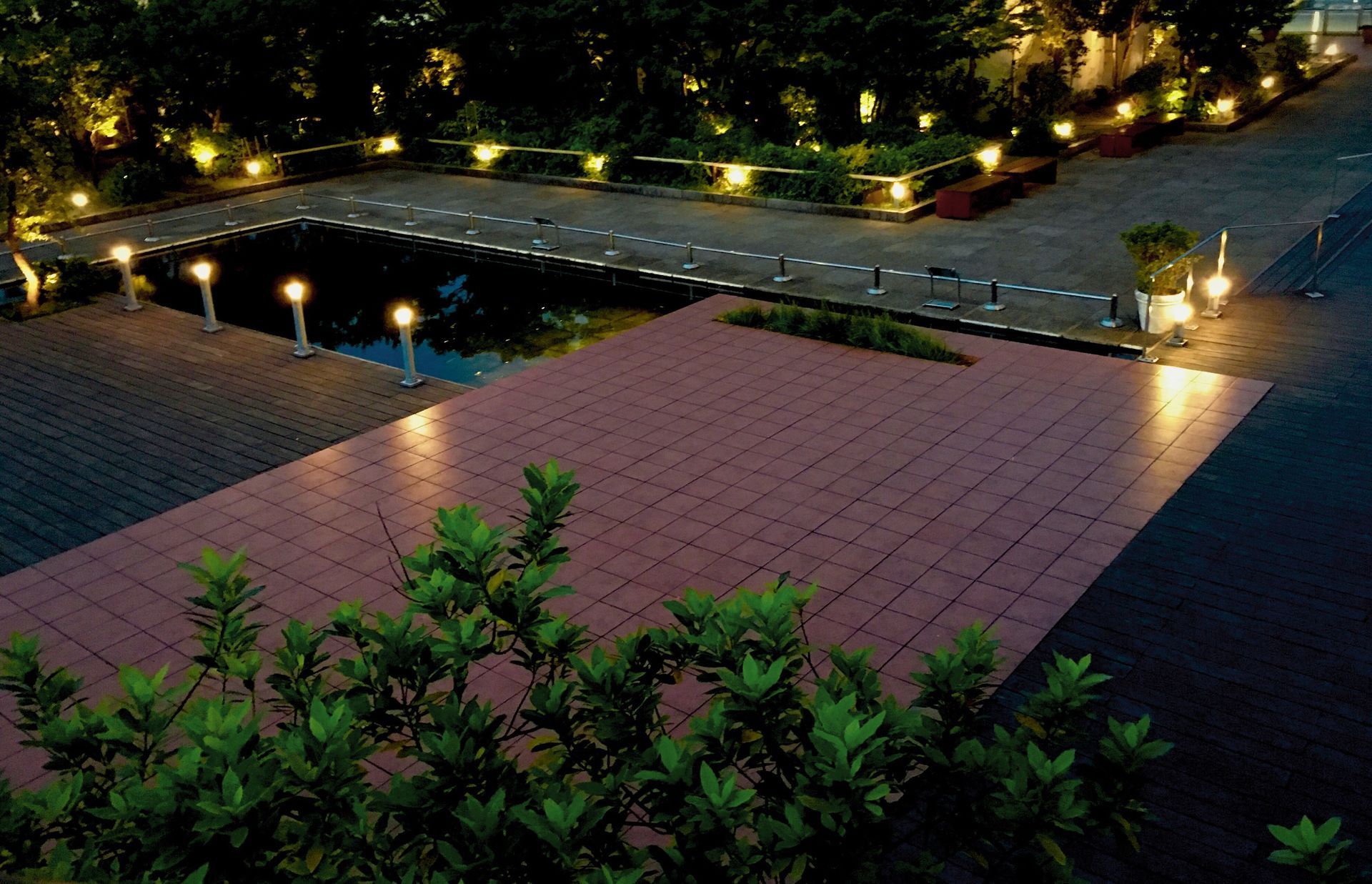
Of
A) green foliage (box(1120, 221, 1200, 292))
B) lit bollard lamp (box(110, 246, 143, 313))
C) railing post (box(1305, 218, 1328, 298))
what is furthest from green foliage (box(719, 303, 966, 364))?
lit bollard lamp (box(110, 246, 143, 313))

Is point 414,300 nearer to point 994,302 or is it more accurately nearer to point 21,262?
point 21,262

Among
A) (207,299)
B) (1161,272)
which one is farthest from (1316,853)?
(207,299)

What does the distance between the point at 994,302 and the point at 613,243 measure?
7.58m

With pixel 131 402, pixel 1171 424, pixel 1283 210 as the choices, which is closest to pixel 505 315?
pixel 131 402

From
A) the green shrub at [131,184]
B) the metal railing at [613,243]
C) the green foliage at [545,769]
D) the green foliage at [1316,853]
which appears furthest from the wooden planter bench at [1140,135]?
the green foliage at [1316,853]

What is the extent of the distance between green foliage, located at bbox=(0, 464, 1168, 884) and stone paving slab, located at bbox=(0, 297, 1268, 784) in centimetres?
307

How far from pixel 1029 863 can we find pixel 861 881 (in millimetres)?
644

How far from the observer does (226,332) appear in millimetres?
17672

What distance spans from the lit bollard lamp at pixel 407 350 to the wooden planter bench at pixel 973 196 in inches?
480

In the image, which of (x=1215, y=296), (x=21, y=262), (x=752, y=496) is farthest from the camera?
(x=21, y=262)

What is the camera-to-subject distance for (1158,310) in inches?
585

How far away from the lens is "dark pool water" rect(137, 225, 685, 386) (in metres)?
17.0

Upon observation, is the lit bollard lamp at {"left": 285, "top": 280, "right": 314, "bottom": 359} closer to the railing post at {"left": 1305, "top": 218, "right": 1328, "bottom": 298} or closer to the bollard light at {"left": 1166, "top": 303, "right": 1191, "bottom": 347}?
the bollard light at {"left": 1166, "top": 303, "right": 1191, "bottom": 347}

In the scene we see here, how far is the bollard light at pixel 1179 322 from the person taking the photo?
14.7 meters
